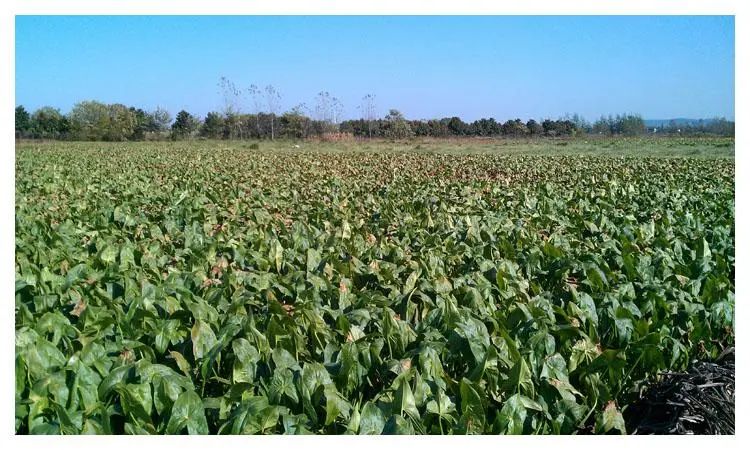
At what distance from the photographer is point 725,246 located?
224 inches

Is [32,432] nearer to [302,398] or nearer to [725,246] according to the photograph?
[302,398]

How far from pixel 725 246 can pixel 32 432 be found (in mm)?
5443

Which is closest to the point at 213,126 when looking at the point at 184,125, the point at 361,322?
the point at 184,125

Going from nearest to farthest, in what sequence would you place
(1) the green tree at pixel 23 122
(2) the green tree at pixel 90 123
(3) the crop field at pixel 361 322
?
(3) the crop field at pixel 361 322 < (1) the green tree at pixel 23 122 < (2) the green tree at pixel 90 123

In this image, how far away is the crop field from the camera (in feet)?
8.90

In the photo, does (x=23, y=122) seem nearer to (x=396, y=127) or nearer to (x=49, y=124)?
(x=49, y=124)

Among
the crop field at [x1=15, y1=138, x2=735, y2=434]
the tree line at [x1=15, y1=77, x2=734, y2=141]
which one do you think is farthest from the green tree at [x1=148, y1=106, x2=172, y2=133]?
the crop field at [x1=15, y1=138, x2=735, y2=434]

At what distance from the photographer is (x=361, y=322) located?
3.61 metres

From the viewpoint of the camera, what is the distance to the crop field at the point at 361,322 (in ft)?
8.90

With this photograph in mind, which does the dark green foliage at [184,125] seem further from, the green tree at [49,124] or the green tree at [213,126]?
the green tree at [49,124]

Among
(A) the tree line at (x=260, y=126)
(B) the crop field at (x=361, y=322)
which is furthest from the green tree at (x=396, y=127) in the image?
(B) the crop field at (x=361, y=322)

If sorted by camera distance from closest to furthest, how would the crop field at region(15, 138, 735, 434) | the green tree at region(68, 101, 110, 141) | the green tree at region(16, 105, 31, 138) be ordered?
the crop field at region(15, 138, 735, 434), the green tree at region(16, 105, 31, 138), the green tree at region(68, 101, 110, 141)

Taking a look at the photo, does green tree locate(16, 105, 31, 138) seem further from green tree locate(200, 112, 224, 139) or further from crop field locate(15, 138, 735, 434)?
crop field locate(15, 138, 735, 434)

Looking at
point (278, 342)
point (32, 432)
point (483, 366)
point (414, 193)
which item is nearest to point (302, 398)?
point (278, 342)
